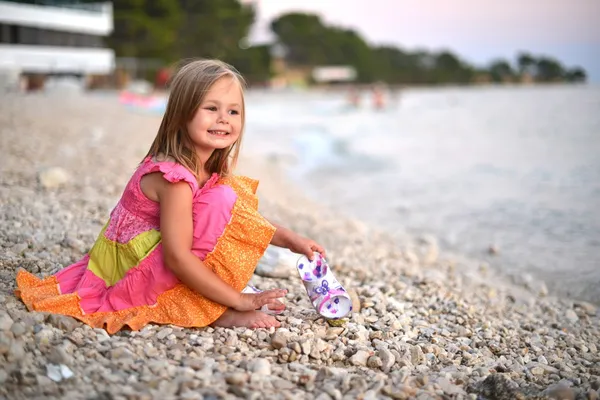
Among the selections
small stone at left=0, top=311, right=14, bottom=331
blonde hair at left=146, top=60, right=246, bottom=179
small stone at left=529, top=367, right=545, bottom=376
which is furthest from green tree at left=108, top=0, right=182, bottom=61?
small stone at left=529, top=367, right=545, bottom=376

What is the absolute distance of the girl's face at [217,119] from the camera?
255cm

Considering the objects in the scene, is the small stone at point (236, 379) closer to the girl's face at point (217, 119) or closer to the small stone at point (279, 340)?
the small stone at point (279, 340)

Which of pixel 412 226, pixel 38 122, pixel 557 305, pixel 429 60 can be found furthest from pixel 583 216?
pixel 429 60

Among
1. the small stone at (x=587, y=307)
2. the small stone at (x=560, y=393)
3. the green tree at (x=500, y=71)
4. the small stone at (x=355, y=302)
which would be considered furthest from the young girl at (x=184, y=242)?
the green tree at (x=500, y=71)

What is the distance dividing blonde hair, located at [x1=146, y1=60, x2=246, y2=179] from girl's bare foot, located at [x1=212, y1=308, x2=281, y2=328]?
64 cm

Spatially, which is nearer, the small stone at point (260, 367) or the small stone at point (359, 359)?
the small stone at point (260, 367)

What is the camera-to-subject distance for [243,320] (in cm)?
264

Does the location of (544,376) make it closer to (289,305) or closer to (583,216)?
(289,305)

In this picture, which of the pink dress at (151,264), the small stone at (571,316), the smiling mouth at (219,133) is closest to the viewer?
the pink dress at (151,264)

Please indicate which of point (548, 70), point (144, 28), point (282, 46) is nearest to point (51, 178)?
point (144, 28)

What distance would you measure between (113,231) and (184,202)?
17.5 inches

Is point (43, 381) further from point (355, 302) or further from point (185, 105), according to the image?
point (355, 302)

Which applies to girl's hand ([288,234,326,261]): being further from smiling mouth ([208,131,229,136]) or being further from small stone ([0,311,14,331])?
small stone ([0,311,14,331])

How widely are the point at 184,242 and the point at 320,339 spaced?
72cm
